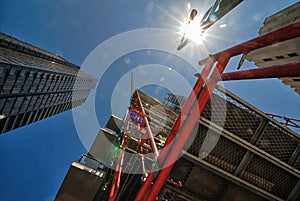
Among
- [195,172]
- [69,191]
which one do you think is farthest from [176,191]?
[69,191]

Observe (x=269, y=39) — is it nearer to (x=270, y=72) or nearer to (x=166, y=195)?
(x=270, y=72)

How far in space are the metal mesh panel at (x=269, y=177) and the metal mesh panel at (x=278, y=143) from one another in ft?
1.03

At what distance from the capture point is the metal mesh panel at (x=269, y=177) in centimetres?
430

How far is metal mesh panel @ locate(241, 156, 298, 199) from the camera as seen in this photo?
4297 mm

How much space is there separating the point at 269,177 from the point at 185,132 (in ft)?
9.00

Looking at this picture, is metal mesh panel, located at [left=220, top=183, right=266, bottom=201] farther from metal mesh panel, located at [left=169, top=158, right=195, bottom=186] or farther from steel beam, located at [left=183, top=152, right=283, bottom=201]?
metal mesh panel, located at [left=169, top=158, right=195, bottom=186]

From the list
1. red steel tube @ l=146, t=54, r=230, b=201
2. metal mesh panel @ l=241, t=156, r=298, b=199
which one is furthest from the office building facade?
metal mesh panel @ l=241, t=156, r=298, b=199

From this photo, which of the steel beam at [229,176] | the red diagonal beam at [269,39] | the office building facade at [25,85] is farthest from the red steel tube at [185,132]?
the office building facade at [25,85]

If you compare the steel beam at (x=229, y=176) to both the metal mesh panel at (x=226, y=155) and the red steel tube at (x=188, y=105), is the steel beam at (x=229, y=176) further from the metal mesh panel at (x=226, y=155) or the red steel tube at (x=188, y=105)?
the red steel tube at (x=188, y=105)

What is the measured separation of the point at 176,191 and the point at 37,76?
92026 mm

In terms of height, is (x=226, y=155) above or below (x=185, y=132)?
below

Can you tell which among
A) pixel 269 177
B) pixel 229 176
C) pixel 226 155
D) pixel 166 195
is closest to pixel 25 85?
Answer: pixel 166 195

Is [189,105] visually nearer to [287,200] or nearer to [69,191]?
[287,200]

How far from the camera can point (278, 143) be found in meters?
4.36
